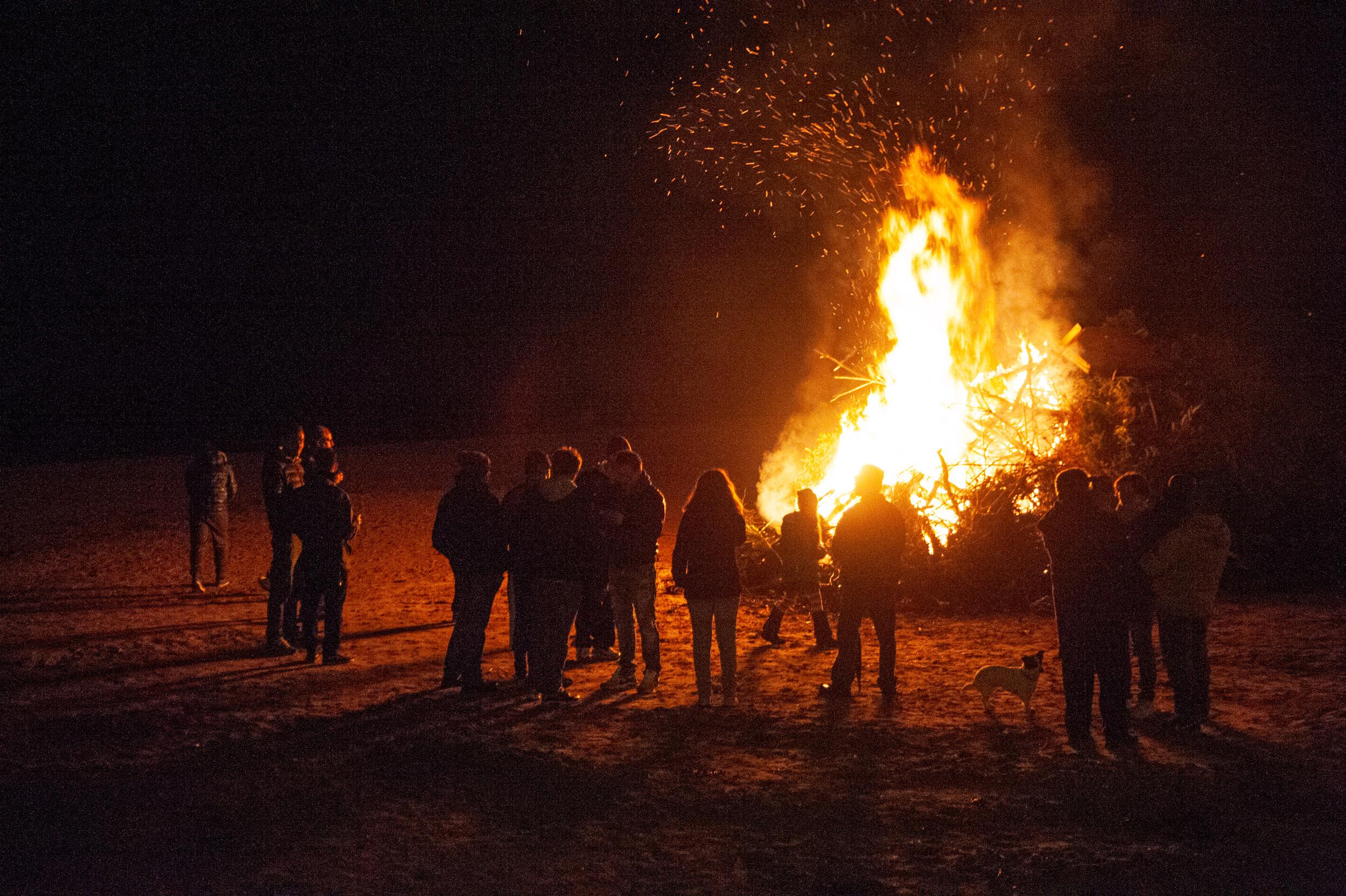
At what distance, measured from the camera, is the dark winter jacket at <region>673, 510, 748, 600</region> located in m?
7.49

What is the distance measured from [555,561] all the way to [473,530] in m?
0.73

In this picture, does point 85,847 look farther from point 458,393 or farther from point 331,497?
point 458,393

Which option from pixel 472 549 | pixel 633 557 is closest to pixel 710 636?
pixel 633 557

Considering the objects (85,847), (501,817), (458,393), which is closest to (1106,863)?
(501,817)

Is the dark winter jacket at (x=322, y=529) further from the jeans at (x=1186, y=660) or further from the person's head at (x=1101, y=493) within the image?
the jeans at (x=1186, y=660)

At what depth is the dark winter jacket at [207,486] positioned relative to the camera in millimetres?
12688

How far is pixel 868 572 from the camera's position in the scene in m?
7.72

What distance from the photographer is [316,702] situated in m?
7.88

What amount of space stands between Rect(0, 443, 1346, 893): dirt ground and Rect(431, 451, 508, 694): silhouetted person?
41cm

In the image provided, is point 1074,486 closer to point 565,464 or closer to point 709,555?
point 709,555

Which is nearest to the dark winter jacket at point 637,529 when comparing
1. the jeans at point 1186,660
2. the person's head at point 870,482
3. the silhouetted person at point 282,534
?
the person's head at point 870,482

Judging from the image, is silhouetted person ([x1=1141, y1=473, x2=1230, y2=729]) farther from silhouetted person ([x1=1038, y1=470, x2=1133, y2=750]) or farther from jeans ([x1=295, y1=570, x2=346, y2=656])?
jeans ([x1=295, y1=570, x2=346, y2=656])

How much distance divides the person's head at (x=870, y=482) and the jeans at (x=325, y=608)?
13.8 ft

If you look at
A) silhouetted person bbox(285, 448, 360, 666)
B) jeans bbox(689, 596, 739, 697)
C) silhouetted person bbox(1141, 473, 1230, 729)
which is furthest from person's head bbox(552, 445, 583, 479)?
silhouetted person bbox(1141, 473, 1230, 729)
